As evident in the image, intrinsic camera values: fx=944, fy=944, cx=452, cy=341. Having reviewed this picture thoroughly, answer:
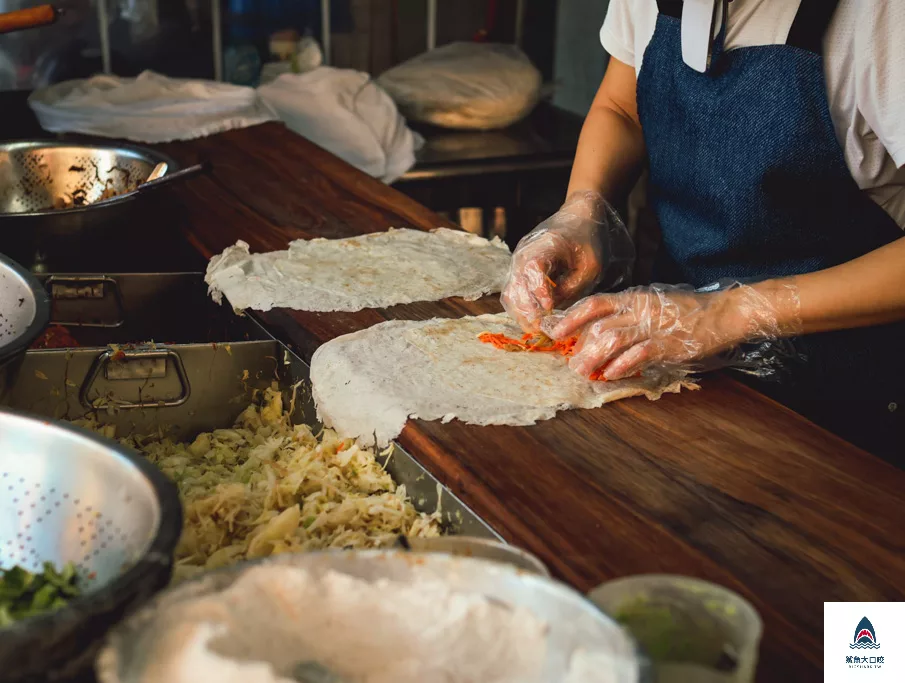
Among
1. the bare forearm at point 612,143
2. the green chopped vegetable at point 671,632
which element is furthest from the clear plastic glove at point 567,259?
the green chopped vegetable at point 671,632

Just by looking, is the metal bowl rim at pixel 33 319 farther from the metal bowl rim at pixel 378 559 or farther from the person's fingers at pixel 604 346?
the person's fingers at pixel 604 346

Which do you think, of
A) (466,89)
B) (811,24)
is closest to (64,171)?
(466,89)

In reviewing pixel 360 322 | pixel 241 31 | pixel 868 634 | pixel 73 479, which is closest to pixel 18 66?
pixel 241 31

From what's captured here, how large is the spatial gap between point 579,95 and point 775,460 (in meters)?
3.65

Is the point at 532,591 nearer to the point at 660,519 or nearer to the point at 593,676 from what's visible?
the point at 593,676

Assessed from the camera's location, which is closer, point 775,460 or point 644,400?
point 775,460

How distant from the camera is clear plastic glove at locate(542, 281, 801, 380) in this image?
1.64 metres

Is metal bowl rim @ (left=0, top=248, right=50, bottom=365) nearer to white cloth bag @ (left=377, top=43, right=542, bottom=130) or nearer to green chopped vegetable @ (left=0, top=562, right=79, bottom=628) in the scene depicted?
green chopped vegetable @ (left=0, top=562, right=79, bottom=628)

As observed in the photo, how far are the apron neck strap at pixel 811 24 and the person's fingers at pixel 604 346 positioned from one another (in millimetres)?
616

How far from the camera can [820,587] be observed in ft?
3.90

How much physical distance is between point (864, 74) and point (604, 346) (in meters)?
0.64

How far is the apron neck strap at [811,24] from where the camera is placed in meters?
1.68

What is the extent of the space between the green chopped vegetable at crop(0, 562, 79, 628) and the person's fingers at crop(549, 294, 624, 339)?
36.2 inches

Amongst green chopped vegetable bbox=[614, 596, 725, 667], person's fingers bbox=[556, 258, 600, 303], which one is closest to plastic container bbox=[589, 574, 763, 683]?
green chopped vegetable bbox=[614, 596, 725, 667]
